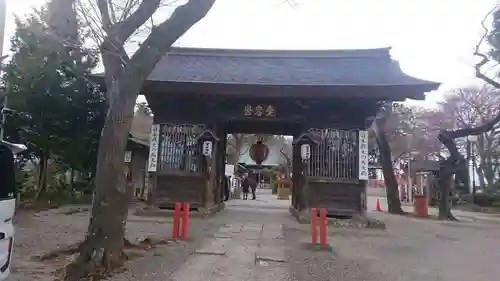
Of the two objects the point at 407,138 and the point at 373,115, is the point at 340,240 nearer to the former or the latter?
the point at 373,115

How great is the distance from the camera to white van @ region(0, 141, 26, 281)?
3.83 metres

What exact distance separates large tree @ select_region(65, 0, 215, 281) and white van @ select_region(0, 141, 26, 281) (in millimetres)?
2030

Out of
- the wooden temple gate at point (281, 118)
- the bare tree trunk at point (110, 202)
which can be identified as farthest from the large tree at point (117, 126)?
the wooden temple gate at point (281, 118)

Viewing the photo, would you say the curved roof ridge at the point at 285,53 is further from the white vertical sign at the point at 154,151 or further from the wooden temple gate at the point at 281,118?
the white vertical sign at the point at 154,151

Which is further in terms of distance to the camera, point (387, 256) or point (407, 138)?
point (407, 138)

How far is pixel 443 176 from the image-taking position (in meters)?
18.4

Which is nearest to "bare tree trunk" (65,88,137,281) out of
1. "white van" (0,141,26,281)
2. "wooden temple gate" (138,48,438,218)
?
"white van" (0,141,26,281)

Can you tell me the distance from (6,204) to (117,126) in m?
2.86

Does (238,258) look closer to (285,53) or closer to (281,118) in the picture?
(281,118)

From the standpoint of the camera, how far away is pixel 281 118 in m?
15.2

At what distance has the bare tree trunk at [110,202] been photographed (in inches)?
243

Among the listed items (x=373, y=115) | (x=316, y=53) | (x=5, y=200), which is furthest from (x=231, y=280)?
(x=316, y=53)

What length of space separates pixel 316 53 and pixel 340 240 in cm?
954

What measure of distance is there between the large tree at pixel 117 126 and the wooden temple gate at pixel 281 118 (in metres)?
6.76
